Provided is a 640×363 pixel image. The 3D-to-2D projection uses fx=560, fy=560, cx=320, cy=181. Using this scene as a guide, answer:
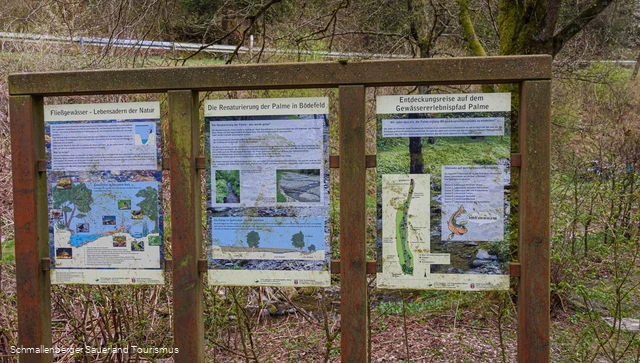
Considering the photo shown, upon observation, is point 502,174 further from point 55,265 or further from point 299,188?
point 55,265

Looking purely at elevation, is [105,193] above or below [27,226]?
above

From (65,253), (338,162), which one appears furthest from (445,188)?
(65,253)

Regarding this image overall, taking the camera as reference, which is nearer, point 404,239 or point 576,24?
point 404,239

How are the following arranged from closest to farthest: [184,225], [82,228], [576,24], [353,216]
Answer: [353,216], [184,225], [82,228], [576,24]

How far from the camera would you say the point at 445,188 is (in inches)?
114

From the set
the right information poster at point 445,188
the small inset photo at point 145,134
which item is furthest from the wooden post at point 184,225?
the right information poster at point 445,188

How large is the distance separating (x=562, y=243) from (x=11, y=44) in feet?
26.4

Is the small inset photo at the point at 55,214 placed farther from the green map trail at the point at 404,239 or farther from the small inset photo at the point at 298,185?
the green map trail at the point at 404,239

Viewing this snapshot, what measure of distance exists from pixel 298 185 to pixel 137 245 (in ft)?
3.17

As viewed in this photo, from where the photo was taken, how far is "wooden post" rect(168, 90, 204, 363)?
3.05m

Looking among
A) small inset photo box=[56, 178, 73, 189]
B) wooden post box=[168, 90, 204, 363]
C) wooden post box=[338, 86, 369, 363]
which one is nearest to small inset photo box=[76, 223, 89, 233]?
small inset photo box=[56, 178, 73, 189]

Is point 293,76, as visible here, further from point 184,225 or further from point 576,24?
point 576,24

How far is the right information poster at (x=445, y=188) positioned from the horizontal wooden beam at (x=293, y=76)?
0.11 metres

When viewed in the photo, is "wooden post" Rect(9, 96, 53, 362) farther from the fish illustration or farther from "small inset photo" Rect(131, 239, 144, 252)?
the fish illustration
